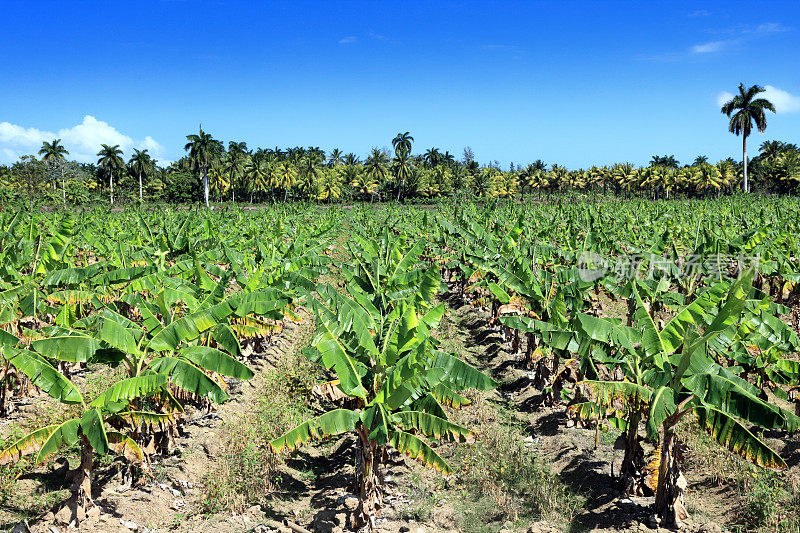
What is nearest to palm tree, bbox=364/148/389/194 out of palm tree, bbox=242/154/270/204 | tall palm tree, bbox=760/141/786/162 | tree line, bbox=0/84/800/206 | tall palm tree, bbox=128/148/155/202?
tree line, bbox=0/84/800/206

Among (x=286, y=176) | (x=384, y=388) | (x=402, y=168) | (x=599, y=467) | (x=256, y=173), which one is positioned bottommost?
(x=599, y=467)

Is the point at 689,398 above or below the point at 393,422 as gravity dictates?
above

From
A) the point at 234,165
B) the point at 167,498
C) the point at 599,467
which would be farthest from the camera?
the point at 234,165

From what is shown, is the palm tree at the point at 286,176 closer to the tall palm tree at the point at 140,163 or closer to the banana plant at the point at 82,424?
the tall palm tree at the point at 140,163

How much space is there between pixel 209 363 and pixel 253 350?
6.93 metres

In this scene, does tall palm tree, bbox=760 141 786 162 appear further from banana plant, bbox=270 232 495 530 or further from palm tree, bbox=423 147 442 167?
banana plant, bbox=270 232 495 530

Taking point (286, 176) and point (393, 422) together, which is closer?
point (393, 422)

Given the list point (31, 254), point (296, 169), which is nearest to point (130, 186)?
point (296, 169)

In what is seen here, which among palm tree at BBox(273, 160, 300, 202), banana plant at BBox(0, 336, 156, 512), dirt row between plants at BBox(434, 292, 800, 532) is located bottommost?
dirt row between plants at BBox(434, 292, 800, 532)

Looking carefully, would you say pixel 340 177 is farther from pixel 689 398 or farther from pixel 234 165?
pixel 689 398

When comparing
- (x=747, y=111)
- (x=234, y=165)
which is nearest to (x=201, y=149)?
(x=234, y=165)

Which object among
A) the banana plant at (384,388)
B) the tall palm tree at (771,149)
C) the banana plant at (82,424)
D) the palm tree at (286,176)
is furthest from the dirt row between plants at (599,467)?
the tall palm tree at (771,149)

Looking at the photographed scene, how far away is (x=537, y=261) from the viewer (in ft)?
51.1

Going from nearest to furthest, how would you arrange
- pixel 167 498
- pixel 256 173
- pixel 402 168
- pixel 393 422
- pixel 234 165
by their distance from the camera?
pixel 393 422, pixel 167 498, pixel 256 173, pixel 234 165, pixel 402 168
